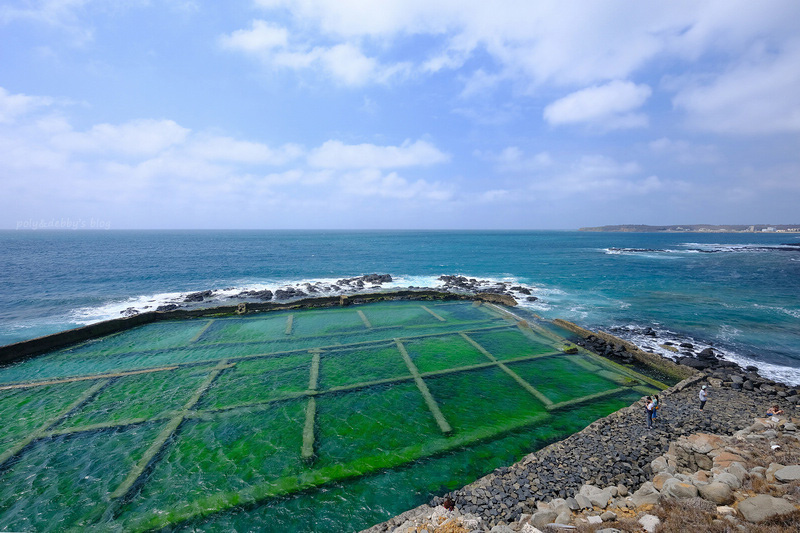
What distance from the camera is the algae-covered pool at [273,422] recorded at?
9.88 m

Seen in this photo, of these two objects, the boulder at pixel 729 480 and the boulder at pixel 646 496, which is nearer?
the boulder at pixel 729 480

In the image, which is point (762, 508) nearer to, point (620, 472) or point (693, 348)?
point (620, 472)

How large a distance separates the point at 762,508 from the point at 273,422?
603 inches

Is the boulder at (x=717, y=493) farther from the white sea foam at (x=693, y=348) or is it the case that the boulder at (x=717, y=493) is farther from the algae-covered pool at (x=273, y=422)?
the white sea foam at (x=693, y=348)

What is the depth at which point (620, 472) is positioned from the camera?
9.87 metres

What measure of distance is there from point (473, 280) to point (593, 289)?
53.5 ft

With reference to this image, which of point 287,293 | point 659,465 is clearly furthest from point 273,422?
point 287,293

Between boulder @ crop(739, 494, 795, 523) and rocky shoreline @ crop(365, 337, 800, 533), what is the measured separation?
2593mm

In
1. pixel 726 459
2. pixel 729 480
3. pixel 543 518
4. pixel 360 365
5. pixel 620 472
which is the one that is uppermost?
pixel 729 480

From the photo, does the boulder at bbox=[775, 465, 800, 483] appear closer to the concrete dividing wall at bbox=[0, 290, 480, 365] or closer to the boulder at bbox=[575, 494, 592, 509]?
the boulder at bbox=[575, 494, 592, 509]

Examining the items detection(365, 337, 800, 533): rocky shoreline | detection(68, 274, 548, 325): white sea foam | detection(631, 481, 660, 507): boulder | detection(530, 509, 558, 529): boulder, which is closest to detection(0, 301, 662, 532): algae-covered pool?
detection(365, 337, 800, 533): rocky shoreline

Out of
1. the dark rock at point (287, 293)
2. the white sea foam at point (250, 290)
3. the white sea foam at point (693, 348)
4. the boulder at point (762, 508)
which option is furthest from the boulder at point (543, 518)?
the dark rock at point (287, 293)

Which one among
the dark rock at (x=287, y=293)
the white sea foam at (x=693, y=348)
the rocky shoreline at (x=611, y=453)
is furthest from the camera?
the dark rock at (x=287, y=293)

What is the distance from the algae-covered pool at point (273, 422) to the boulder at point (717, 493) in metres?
5.74
